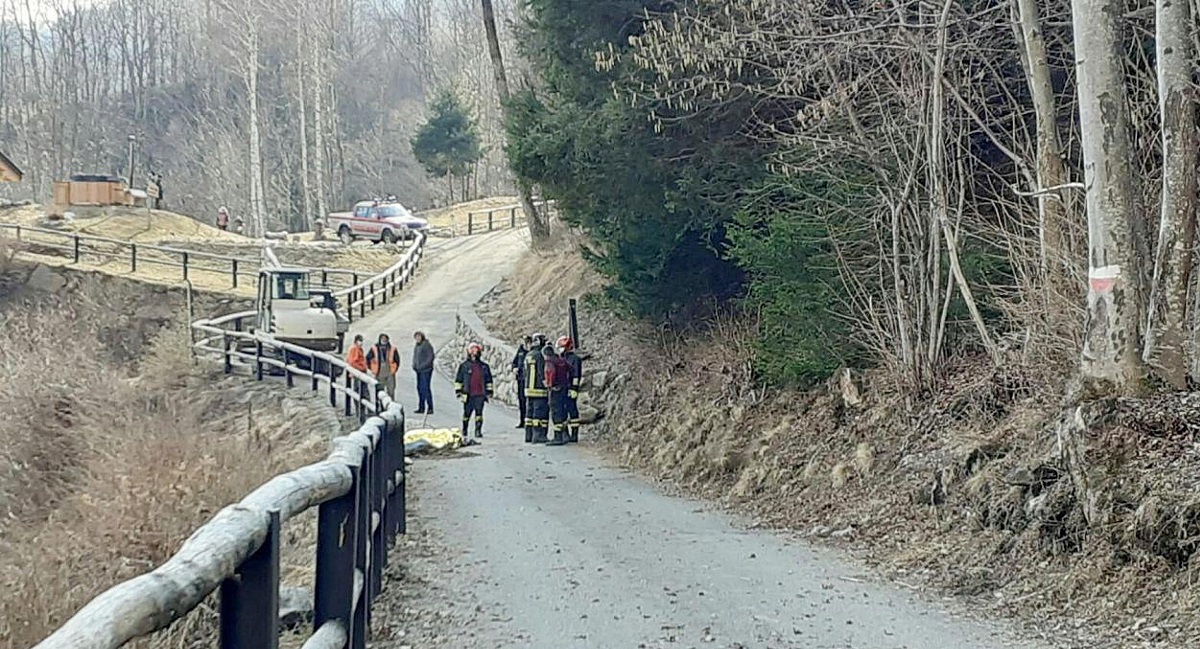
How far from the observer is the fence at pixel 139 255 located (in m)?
43.0

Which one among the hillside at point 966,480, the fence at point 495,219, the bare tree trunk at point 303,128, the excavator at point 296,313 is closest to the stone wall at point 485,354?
the excavator at point 296,313

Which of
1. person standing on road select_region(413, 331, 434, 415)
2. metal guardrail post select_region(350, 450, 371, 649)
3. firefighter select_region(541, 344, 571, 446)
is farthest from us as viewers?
person standing on road select_region(413, 331, 434, 415)

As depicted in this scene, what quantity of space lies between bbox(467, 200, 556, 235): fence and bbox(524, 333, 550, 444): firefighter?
129 ft

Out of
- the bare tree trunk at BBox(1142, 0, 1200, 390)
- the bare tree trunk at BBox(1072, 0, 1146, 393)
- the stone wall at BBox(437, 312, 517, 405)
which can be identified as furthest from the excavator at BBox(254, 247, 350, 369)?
the bare tree trunk at BBox(1142, 0, 1200, 390)

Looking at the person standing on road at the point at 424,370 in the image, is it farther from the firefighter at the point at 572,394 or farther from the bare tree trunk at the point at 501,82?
the bare tree trunk at the point at 501,82

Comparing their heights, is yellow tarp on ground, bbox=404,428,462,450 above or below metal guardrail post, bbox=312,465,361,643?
below

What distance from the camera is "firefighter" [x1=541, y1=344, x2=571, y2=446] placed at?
19734mm

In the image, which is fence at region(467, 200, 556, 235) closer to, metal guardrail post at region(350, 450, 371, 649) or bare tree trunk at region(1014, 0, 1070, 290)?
bare tree trunk at region(1014, 0, 1070, 290)

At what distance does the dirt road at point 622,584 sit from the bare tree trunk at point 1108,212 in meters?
2.23

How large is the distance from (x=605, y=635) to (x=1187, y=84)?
Result: 5.35 metres

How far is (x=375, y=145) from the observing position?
91250 mm

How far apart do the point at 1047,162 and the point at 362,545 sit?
25.0 ft

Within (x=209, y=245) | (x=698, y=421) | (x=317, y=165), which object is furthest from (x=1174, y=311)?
(x=317, y=165)

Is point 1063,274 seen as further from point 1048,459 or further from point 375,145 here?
point 375,145
